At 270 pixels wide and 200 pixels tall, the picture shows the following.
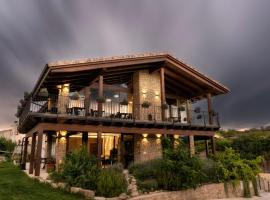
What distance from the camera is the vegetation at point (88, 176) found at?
9695 mm

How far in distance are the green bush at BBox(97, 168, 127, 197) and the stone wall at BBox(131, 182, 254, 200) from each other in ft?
2.41

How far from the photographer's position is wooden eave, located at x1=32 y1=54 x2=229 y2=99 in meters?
14.1

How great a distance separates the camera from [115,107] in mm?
16672

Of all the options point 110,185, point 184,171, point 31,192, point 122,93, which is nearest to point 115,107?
point 122,93

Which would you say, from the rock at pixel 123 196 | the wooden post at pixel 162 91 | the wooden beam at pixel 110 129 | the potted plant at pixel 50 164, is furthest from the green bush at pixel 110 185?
the wooden post at pixel 162 91

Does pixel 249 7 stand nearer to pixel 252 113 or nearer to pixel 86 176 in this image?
pixel 86 176

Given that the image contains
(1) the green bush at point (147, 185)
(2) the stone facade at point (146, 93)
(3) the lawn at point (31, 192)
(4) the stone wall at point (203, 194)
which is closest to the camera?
(3) the lawn at point (31, 192)

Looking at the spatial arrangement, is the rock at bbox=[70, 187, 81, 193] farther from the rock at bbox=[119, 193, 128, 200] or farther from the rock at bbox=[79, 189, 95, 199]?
the rock at bbox=[119, 193, 128, 200]

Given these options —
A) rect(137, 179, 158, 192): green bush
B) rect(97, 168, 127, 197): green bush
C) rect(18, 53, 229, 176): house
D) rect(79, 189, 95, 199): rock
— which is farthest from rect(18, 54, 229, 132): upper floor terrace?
rect(79, 189, 95, 199): rock

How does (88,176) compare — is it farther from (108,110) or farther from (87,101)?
(108,110)

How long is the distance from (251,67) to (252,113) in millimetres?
28315

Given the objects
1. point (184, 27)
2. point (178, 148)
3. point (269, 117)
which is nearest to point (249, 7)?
point (184, 27)

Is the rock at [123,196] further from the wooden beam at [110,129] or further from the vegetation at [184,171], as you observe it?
the wooden beam at [110,129]

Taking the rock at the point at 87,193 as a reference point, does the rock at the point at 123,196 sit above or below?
below
